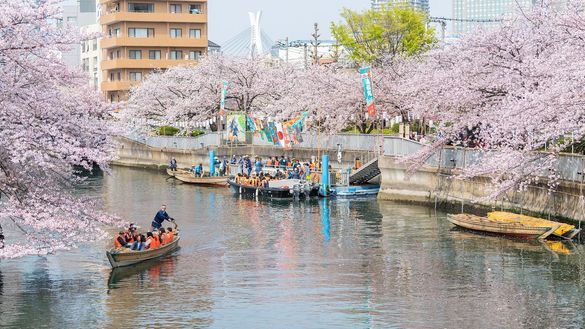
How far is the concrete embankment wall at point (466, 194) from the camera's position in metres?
44.4

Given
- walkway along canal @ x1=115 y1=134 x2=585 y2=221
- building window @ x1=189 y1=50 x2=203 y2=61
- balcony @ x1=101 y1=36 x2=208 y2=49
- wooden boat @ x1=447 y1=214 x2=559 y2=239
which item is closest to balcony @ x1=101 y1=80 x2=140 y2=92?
balcony @ x1=101 y1=36 x2=208 y2=49

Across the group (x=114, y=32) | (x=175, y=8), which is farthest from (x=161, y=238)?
(x=114, y=32)

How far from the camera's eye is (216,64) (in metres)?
96.9

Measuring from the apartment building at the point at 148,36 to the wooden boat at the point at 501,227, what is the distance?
75.9 m

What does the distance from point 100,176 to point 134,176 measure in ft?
13.5

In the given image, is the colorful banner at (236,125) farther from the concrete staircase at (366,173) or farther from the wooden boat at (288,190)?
the concrete staircase at (366,173)

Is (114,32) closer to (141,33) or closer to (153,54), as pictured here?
(141,33)

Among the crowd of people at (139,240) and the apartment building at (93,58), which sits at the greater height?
the apartment building at (93,58)

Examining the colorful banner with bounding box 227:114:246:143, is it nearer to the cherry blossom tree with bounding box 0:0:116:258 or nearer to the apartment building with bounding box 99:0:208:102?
the apartment building with bounding box 99:0:208:102

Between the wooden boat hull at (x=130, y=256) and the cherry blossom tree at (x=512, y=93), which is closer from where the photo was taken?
the cherry blossom tree at (x=512, y=93)

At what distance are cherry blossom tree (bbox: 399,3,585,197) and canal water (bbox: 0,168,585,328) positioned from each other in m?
4.14

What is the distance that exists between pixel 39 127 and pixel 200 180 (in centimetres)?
4800

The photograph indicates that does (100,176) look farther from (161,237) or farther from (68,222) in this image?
(68,222)

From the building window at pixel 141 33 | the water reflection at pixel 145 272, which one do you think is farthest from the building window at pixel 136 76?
the water reflection at pixel 145 272
